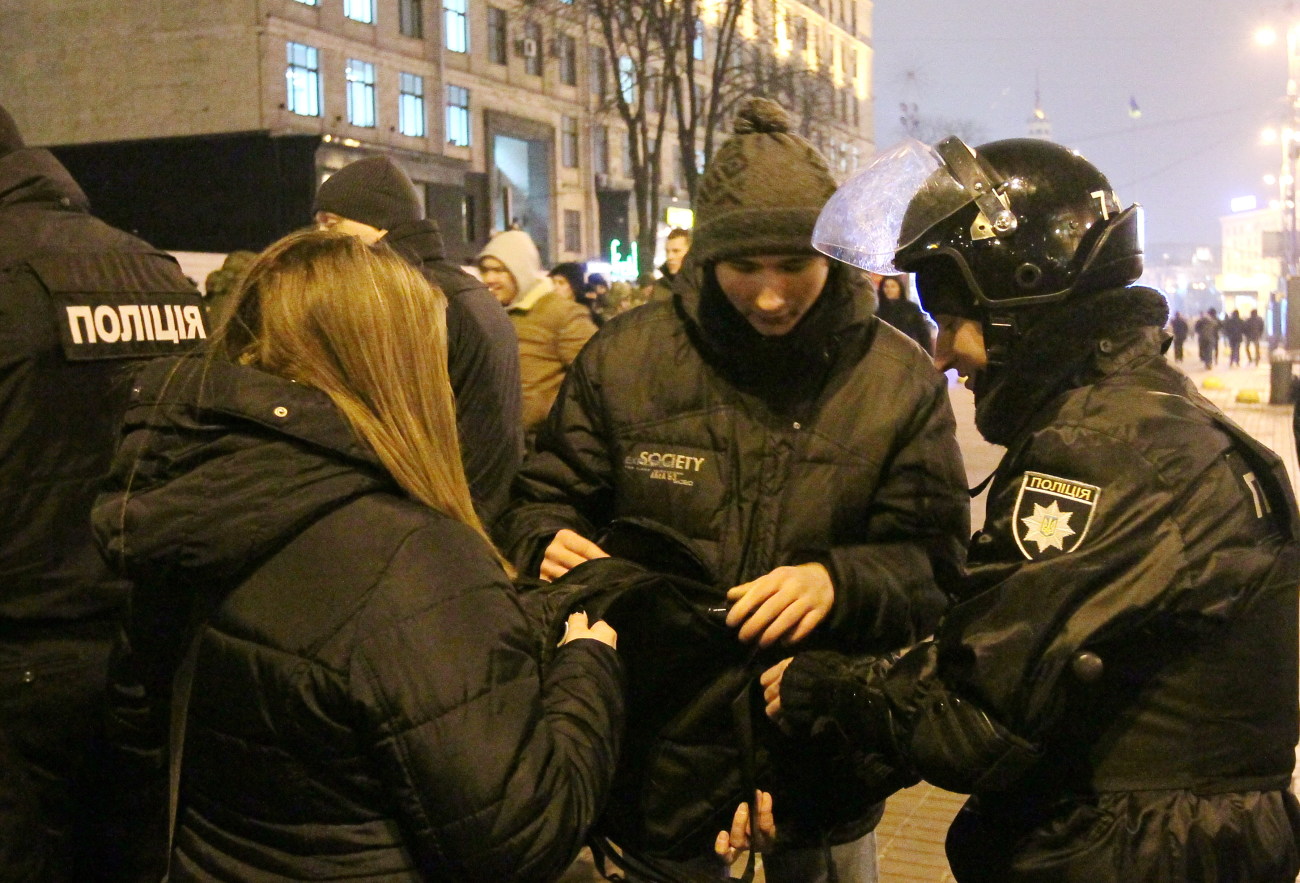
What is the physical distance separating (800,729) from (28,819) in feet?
4.88

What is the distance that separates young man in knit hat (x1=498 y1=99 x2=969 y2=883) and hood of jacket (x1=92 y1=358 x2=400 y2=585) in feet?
2.82

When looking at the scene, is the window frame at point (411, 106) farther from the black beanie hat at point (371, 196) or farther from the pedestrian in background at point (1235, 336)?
the black beanie hat at point (371, 196)

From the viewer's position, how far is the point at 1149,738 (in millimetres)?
2092

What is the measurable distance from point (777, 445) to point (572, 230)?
150 ft

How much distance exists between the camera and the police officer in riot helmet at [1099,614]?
2031mm

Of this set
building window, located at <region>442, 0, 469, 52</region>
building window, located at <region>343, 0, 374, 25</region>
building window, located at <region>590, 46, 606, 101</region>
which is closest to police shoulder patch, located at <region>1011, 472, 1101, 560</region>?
building window, located at <region>343, 0, 374, 25</region>

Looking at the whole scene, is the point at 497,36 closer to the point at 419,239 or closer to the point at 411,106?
the point at 411,106

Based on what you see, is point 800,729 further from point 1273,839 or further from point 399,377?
point 399,377

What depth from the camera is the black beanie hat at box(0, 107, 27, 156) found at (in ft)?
11.3

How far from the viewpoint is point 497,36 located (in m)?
43.4

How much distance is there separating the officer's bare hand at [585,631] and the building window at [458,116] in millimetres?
38933

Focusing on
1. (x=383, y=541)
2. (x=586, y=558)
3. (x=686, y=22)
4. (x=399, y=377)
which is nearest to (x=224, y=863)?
(x=383, y=541)

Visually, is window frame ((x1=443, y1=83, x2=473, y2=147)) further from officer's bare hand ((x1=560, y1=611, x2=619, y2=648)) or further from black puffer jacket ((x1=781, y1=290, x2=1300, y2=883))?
black puffer jacket ((x1=781, y1=290, x2=1300, y2=883))

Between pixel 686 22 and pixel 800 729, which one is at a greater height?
pixel 686 22
